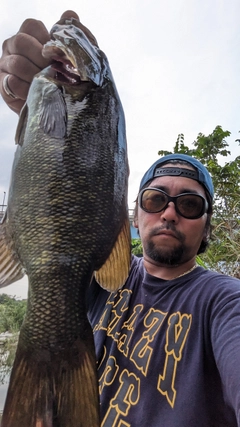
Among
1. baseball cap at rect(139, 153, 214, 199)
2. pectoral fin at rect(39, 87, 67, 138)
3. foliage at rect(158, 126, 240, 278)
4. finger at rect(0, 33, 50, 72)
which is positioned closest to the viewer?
pectoral fin at rect(39, 87, 67, 138)

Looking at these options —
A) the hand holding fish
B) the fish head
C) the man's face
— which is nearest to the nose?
the man's face

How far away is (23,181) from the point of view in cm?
122

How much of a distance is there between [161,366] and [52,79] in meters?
1.25

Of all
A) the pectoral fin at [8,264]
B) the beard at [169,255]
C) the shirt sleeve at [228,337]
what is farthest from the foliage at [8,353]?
the beard at [169,255]

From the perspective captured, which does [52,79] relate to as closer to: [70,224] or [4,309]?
[70,224]

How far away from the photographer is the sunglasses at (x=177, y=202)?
75.7 inches

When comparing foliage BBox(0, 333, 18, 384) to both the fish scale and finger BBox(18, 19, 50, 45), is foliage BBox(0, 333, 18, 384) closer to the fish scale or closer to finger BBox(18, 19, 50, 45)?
the fish scale

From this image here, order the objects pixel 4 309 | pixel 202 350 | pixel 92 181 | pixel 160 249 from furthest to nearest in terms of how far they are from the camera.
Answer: pixel 4 309
pixel 160 249
pixel 202 350
pixel 92 181

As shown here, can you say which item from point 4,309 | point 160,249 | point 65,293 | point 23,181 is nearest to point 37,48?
point 23,181

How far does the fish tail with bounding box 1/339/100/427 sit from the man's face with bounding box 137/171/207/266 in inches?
37.8

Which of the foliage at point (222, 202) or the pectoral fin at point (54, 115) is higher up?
the foliage at point (222, 202)

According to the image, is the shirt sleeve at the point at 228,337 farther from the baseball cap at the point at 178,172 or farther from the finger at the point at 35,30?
the finger at the point at 35,30

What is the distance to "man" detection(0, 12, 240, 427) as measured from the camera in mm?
1285

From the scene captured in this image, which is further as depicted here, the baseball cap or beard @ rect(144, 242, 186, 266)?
the baseball cap
